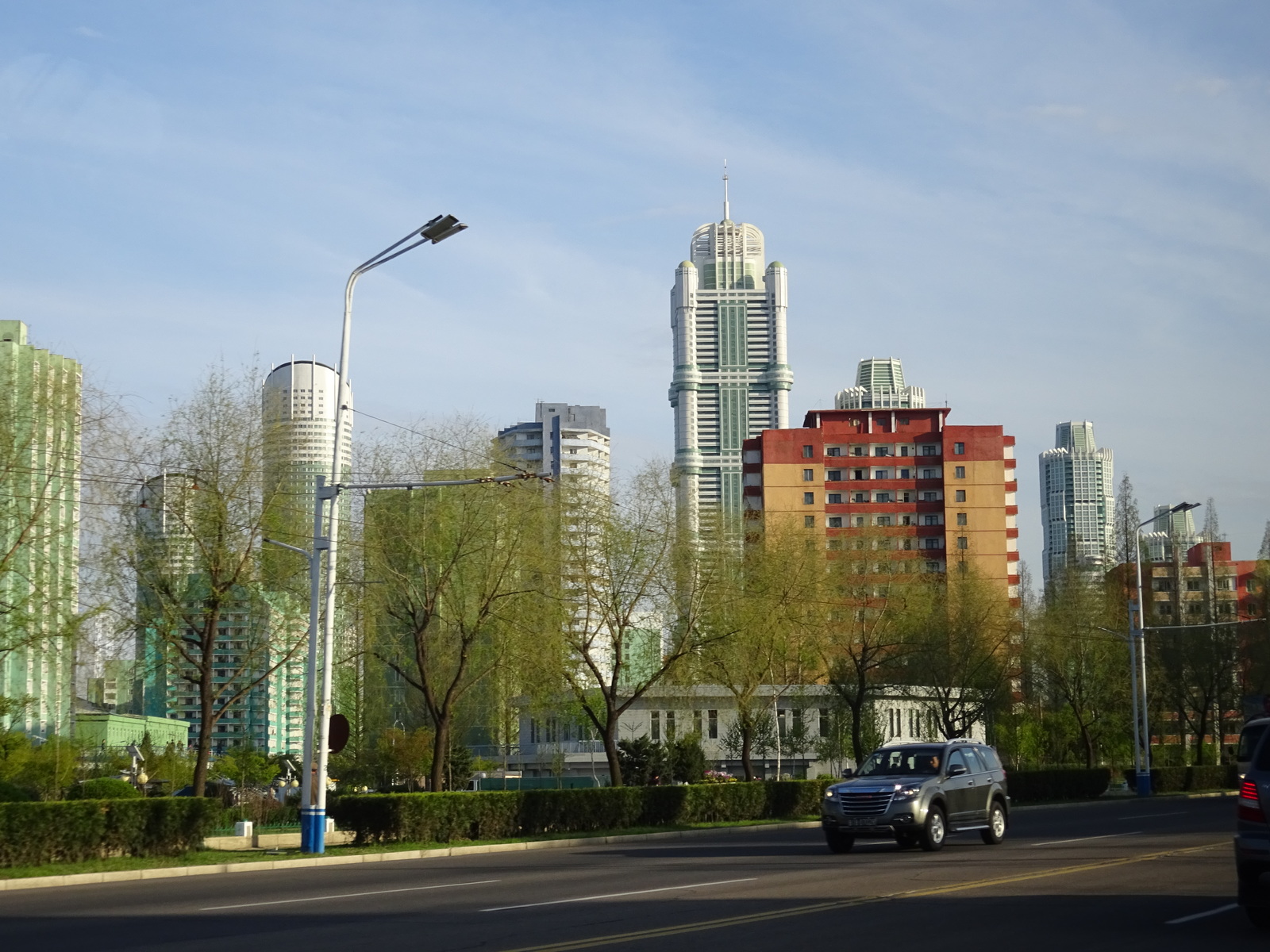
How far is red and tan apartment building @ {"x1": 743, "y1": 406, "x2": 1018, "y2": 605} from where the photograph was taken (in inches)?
5300

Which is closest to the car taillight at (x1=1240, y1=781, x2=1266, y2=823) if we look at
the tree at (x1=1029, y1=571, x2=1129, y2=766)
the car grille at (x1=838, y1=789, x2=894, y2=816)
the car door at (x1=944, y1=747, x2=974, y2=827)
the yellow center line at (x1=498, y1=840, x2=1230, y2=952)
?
the yellow center line at (x1=498, y1=840, x2=1230, y2=952)

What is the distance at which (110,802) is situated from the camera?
25.2m

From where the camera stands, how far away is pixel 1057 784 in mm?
52281

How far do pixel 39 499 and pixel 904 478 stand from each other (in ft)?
376

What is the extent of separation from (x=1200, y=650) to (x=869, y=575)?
25.3m

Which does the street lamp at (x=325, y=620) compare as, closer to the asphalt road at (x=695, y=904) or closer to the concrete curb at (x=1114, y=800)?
the asphalt road at (x=695, y=904)

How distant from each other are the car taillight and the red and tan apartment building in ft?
394

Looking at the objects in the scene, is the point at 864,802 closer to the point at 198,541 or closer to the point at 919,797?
the point at 919,797

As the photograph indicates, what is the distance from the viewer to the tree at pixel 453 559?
123 feet

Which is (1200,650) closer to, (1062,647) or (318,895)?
(1062,647)

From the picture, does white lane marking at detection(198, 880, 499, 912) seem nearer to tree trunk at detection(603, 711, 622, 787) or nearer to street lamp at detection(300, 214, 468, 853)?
street lamp at detection(300, 214, 468, 853)

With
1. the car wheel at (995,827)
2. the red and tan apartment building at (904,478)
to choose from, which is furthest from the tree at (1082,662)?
the red and tan apartment building at (904,478)

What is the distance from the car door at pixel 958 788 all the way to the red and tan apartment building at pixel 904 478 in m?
108

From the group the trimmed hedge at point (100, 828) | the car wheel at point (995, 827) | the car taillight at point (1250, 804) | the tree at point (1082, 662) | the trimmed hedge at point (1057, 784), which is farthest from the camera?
the tree at point (1082, 662)
